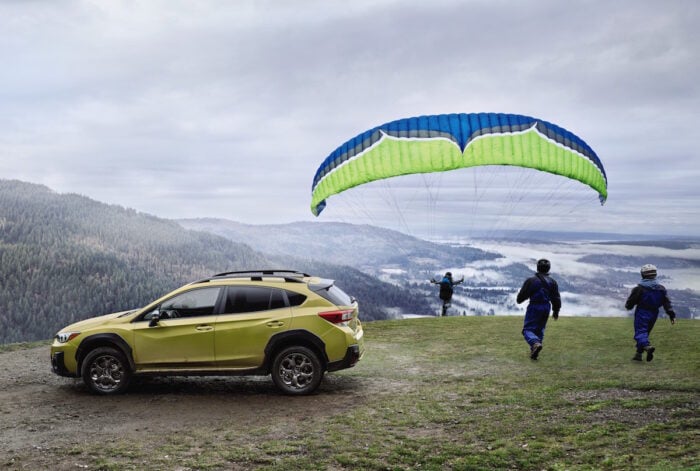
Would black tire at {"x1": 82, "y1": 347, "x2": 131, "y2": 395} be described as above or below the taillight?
below

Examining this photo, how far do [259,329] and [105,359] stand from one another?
107 inches

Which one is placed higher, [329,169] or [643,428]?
[329,169]

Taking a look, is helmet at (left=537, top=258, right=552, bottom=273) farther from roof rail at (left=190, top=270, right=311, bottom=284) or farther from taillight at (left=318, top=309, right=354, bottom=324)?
roof rail at (left=190, top=270, right=311, bottom=284)

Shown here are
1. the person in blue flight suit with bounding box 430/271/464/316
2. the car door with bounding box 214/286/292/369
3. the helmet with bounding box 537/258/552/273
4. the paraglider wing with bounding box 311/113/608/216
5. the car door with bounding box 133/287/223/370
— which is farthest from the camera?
the person in blue flight suit with bounding box 430/271/464/316

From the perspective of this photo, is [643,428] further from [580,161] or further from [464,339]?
[580,161]

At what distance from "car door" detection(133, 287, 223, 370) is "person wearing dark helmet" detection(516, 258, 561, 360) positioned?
6500 millimetres

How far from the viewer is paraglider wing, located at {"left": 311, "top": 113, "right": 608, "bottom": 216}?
53.0 ft

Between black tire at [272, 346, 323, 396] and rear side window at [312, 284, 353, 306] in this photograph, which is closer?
black tire at [272, 346, 323, 396]

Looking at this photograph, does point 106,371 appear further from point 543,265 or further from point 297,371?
point 543,265

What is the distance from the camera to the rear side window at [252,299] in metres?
9.12

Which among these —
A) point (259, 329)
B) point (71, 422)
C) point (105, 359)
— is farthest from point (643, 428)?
point (105, 359)

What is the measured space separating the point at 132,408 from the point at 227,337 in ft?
5.74

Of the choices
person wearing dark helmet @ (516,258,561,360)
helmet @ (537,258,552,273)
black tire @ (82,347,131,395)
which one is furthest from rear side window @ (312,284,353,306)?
helmet @ (537,258,552,273)

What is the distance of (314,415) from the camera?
779 centimetres
